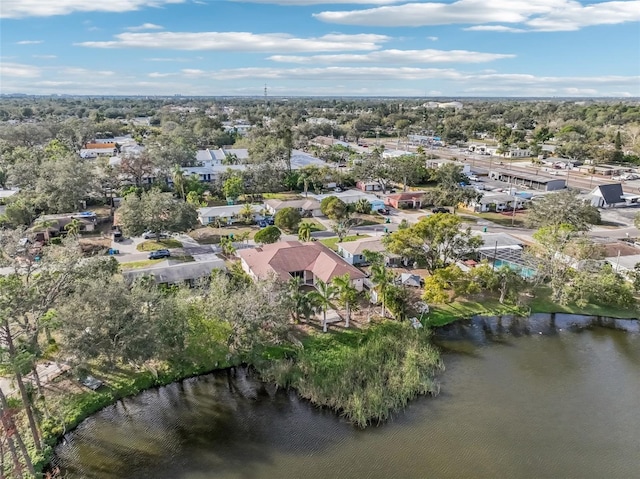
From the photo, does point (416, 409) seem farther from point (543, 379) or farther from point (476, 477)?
point (543, 379)

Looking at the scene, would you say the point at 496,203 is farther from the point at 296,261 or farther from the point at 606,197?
the point at 296,261

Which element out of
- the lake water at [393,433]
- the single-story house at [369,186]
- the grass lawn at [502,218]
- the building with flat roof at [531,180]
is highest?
the building with flat roof at [531,180]

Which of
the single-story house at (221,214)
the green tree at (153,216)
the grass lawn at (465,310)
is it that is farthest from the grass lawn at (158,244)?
the grass lawn at (465,310)

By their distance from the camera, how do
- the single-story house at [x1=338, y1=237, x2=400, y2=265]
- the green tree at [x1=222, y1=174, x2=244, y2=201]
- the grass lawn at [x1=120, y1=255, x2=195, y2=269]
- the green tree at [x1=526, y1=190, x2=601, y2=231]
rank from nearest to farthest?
1. the grass lawn at [x1=120, y1=255, x2=195, y2=269]
2. the single-story house at [x1=338, y1=237, x2=400, y2=265]
3. the green tree at [x1=526, y1=190, x2=601, y2=231]
4. the green tree at [x1=222, y1=174, x2=244, y2=201]

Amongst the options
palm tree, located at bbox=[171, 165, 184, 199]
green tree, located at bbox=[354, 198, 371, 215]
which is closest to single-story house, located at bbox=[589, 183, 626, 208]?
green tree, located at bbox=[354, 198, 371, 215]

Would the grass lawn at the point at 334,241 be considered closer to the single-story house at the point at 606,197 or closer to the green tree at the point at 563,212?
the green tree at the point at 563,212

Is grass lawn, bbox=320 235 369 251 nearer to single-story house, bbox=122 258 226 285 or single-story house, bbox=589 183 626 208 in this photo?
single-story house, bbox=122 258 226 285
